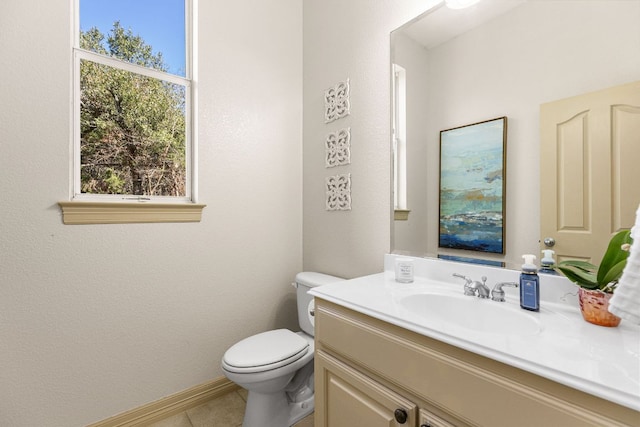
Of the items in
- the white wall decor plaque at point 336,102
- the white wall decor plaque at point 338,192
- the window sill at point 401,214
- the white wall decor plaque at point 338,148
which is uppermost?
the white wall decor plaque at point 336,102

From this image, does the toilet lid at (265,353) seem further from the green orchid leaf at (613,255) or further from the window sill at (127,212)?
the green orchid leaf at (613,255)

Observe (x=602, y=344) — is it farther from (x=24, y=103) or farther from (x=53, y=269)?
(x=24, y=103)

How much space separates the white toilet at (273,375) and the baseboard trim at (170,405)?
0.40 metres

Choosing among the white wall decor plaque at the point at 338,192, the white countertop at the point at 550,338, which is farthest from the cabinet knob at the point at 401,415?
the white wall decor plaque at the point at 338,192

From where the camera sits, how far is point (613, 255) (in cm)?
82

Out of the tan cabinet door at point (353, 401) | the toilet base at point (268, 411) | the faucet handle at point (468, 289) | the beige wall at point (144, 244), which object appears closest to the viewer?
the tan cabinet door at point (353, 401)

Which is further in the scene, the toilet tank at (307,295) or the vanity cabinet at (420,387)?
the toilet tank at (307,295)

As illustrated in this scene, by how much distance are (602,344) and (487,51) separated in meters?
1.07

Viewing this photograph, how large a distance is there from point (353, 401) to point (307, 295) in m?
0.84

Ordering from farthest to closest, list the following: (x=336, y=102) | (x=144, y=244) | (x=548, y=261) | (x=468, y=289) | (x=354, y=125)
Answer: (x=336, y=102) → (x=354, y=125) → (x=144, y=244) → (x=468, y=289) → (x=548, y=261)

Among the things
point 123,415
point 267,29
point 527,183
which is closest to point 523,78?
point 527,183

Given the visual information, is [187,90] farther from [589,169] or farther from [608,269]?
[608,269]

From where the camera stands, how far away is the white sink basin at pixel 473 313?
2.98 feet

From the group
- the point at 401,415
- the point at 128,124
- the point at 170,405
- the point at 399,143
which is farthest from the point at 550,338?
the point at 128,124
